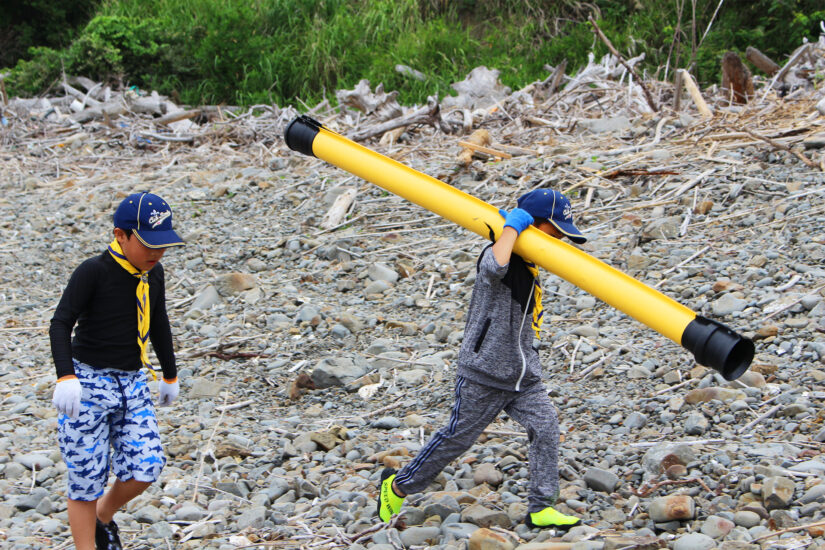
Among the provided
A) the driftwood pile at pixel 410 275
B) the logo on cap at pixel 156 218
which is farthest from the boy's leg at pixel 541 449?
the logo on cap at pixel 156 218

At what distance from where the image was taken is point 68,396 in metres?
3.26

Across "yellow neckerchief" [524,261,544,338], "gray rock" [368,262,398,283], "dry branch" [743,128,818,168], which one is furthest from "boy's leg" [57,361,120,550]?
"dry branch" [743,128,818,168]

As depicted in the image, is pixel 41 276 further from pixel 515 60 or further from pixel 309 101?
pixel 515 60

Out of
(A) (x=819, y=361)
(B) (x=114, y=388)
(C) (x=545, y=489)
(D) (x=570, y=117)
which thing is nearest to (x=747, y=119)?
(D) (x=570, y=117)

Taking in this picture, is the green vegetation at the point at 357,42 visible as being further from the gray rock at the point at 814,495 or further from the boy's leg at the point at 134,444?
the gray rock at the point at 814,495

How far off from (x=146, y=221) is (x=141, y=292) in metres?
0.33

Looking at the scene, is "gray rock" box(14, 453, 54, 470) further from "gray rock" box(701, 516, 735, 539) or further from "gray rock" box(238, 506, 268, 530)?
"gray rock" box(701, 516, 735, 539)

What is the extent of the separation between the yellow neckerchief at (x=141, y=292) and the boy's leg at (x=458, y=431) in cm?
127

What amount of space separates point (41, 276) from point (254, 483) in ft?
16.8

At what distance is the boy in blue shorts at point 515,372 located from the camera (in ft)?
11.9

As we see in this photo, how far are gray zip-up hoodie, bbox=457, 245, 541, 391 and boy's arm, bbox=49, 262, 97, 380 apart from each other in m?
1.61

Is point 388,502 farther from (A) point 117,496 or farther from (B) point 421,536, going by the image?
(A) point 117,496

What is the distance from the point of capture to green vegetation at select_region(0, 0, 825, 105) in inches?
523

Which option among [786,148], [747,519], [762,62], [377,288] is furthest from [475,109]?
[747,519]
